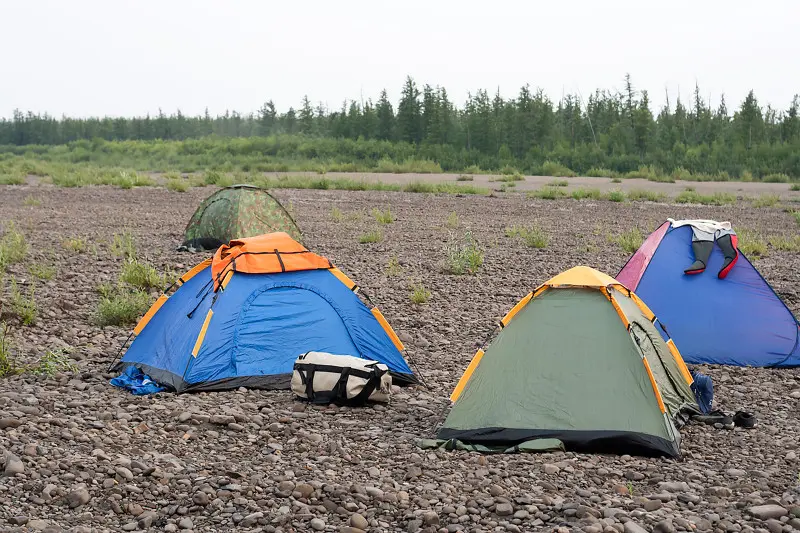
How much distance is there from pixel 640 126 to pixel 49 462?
173ft

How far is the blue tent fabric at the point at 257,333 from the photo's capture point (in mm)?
8109

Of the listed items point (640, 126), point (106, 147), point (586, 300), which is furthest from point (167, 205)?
point (106, 147)

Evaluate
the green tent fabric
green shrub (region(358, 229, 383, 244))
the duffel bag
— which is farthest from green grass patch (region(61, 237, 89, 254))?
the green tent fabric

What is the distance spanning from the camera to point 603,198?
106ft

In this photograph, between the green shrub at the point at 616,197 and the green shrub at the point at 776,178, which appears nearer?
the green shrub at the point at 616,197

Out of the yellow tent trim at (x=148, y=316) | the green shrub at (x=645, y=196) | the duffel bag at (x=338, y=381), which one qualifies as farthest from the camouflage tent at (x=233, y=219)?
the green shrub at (x=645, y=196)

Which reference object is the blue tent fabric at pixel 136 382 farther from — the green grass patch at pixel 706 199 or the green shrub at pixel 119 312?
the green grass patch at pixel 706 199

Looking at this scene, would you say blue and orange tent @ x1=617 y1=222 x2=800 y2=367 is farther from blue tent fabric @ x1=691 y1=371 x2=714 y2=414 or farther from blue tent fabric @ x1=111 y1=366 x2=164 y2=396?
blue tent fabric @ x1=111 y1=366 x2=164 y2=396

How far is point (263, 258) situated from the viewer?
8547 mm

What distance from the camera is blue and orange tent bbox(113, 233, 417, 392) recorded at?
812 centimetres

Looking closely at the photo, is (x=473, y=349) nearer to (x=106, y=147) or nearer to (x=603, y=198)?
(x=603, y=198)

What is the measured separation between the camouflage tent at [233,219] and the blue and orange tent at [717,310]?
8629 mm

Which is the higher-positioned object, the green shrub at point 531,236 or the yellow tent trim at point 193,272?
the yellow tent trim at point 193,272

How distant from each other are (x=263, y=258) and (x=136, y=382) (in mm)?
1672
